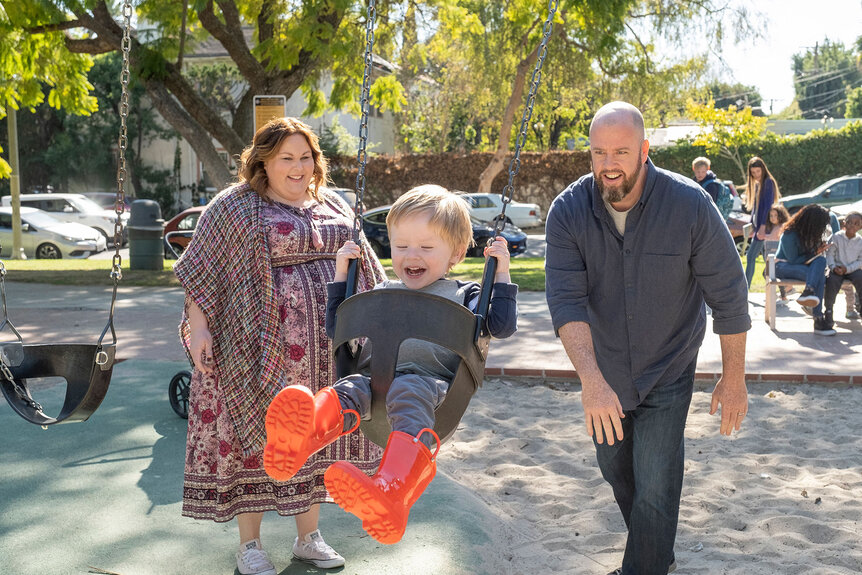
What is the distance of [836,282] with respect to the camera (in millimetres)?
8930

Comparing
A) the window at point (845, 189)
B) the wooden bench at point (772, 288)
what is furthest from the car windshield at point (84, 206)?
the window at point (845, 189)

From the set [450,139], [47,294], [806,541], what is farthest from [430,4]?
[450,139]

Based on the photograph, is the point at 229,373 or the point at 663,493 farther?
the point at 229,373

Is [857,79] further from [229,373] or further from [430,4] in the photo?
[229,373]

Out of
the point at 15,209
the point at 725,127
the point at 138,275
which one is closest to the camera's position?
the point at 138,275

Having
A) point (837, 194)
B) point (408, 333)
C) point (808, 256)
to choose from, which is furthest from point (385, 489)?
point (837, 194)

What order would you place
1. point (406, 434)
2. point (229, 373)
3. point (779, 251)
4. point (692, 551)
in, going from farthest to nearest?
point (779, 251)
point (692, 551)
point (229, 373)
point (406, 434)

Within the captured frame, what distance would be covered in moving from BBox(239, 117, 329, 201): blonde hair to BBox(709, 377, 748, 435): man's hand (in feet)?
5.66

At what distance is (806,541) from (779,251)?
6.48 m

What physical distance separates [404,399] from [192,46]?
1449cm

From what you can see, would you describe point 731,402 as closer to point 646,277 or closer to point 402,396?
point 646,277

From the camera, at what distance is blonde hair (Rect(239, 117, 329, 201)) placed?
10.7 feet

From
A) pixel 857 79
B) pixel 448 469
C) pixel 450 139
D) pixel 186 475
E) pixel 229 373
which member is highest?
pixel 857 79

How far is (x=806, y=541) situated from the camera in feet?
12.5
